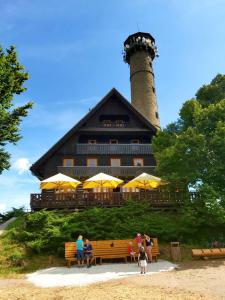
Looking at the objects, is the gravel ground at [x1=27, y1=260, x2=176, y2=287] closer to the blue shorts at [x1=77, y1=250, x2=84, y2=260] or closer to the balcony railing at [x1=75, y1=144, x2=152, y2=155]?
the blue shorts at [x1=77, y1=250, x2=84, y2=260]

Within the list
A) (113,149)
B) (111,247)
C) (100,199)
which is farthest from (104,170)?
(111,247)

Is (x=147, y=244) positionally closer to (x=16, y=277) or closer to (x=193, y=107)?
(x=16, y=277)

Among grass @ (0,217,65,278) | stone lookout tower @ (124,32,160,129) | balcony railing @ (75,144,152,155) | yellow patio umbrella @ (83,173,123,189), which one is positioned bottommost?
grass @ (0,217,65,278)

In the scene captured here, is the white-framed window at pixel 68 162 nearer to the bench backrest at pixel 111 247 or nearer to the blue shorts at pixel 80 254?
the bench backrest at pixel 111 247

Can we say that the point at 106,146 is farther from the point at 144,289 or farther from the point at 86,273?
the point at 144,289

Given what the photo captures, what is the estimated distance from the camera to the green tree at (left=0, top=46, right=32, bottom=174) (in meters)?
23.4

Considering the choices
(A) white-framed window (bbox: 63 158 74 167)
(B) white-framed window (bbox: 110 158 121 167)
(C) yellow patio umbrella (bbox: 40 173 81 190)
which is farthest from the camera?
(B) white-framed window (bbox: 110 158 121 167)

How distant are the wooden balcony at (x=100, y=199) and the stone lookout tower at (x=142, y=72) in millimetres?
19581

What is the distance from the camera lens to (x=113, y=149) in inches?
1292

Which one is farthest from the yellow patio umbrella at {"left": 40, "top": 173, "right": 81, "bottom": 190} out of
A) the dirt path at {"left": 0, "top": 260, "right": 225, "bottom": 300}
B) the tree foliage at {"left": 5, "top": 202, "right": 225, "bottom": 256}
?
the dirt path at {"left": 0, "top": 260, "right": 225, "bottom": 300}

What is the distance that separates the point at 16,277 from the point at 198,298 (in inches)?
339

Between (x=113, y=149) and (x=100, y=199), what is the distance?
918cm

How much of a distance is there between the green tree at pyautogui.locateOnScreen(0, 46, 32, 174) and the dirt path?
39.7ft

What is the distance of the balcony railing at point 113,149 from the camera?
32.3m
